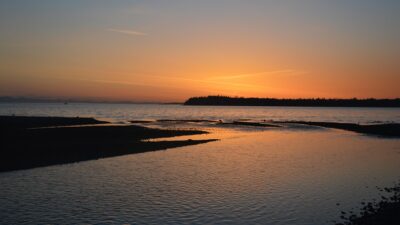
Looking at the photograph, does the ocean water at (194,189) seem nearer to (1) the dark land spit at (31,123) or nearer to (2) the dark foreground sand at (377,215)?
(2) the dark foreground sand at (377,215)

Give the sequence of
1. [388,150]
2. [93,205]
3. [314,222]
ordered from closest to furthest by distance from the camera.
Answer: [314,222] < [93,205] < [388,150]

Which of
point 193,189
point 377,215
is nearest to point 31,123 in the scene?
point 193,189

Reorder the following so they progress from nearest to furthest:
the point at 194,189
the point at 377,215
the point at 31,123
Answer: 1. the point at 377,215
2. the point at 194,189
3. the point at 31,123

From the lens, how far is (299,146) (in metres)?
44.8

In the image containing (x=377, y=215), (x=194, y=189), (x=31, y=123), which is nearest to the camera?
(x=377, y=215)

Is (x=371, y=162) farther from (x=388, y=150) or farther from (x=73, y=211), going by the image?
(x=73, y=211)

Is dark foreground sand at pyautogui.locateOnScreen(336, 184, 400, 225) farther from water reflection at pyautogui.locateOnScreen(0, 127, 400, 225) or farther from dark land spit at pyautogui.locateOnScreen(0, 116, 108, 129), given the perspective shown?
dark land spit at pyautogui.locateOnScreen(0, 116, 108, 129)

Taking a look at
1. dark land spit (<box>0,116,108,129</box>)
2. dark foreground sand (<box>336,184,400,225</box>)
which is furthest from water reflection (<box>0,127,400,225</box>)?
dark land spit (<box>0,116,108,129</box>)

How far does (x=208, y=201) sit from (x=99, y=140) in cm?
2807

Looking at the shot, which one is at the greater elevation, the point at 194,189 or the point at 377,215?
the point at 377,215

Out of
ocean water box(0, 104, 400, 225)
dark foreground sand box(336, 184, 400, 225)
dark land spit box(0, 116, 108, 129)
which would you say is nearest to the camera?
dark foreground sand box(336, 184, 400, 225)

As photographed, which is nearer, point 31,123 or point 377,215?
point 377,215

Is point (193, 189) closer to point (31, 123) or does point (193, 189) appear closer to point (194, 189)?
point (194, 189)

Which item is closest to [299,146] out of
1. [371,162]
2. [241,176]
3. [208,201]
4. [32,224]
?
[371,162]
